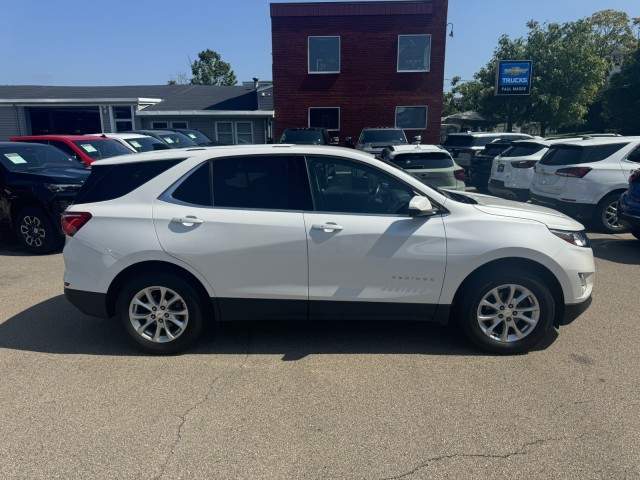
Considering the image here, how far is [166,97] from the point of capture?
27.6 m

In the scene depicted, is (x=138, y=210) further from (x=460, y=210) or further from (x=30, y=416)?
(x=460, y=210)

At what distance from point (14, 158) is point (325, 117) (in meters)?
18.5

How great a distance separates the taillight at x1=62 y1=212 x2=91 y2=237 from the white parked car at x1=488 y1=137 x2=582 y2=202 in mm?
8898

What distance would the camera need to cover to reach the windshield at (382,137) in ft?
57.5

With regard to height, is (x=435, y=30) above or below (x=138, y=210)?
above

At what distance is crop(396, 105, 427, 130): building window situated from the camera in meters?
24.8

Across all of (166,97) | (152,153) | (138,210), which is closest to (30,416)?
(138,210)

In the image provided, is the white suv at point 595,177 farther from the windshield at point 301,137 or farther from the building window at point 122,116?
the building window at point 122,116

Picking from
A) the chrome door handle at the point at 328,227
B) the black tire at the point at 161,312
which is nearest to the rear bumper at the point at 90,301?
the black tire at the point at 161,312

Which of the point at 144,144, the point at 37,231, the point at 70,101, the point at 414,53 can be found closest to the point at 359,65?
the point at 414,53

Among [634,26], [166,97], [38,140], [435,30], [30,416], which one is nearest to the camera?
[30,416]

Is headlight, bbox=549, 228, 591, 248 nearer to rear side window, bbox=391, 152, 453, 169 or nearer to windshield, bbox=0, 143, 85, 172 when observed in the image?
rear side window, bbox=391, 152, 453, 169

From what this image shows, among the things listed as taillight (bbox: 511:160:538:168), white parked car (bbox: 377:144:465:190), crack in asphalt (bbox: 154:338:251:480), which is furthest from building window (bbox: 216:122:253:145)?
crack in asphalt (bbox: 154:338:251:480)

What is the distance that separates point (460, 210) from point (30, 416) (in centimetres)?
340
